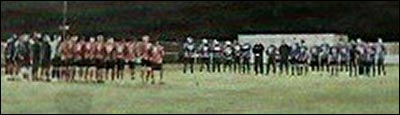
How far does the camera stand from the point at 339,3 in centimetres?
327

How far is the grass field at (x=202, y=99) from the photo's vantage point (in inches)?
137

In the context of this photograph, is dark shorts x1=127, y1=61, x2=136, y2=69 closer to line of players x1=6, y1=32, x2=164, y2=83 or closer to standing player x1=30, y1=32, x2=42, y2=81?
line of players x1=6, y1=32, x2=164, y2=83

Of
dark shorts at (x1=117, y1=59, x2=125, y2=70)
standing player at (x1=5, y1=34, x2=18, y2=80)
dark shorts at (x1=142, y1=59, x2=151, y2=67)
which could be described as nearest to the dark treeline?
standing player at (x1=5, y1=34, x2=18, y2=80)

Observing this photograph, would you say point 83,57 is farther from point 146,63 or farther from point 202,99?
point 146,63

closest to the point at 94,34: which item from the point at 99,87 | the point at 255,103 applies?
the point at 99,87

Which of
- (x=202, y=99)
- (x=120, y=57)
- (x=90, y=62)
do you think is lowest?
(x=202, y=99)

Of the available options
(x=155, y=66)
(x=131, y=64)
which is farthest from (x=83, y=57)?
(x=155, y=66)

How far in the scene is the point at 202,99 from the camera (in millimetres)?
4453

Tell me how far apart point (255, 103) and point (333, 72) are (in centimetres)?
105

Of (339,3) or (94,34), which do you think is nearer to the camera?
(339,3)

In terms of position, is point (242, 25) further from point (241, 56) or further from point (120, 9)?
point (241, 56)

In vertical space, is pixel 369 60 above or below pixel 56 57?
Result: below

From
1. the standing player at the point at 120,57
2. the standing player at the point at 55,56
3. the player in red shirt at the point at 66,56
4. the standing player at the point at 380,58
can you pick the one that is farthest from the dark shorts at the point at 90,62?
the standing player at the point at 380,58

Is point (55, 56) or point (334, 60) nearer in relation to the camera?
point (55, 56)
